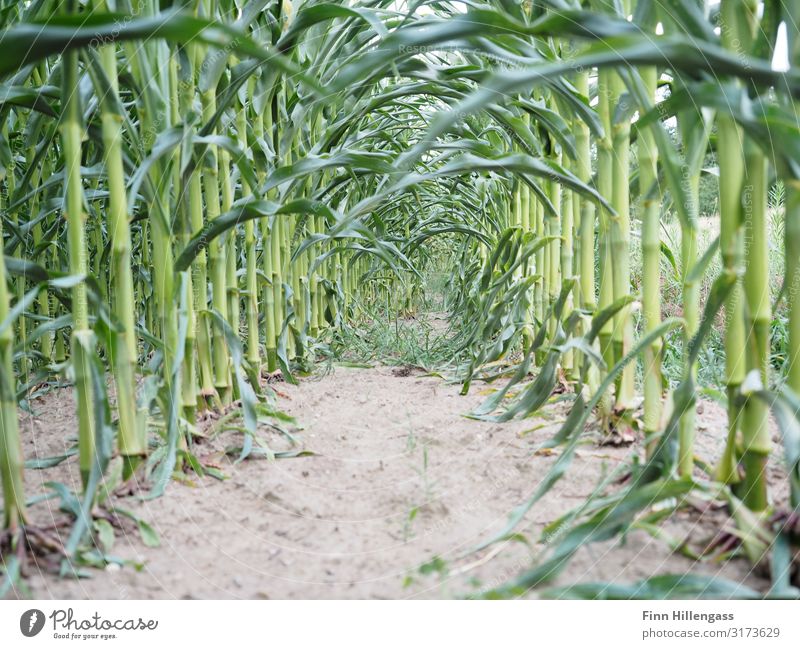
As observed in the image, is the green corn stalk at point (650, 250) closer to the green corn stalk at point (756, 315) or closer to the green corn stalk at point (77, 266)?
the green corn stalk at point (756, 315)

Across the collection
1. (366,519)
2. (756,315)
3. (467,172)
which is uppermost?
(467,172)

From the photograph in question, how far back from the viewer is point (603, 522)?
426 mm

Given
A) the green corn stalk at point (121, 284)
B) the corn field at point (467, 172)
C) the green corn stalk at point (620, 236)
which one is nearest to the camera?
the corn field at point (467, 172)

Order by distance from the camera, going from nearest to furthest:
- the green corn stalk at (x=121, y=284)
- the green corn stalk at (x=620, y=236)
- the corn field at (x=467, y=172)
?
the corn field at (x=467, y=172), the green corn stalk at (x=121, y=284), the green corn stalk at (x=620, y=236)

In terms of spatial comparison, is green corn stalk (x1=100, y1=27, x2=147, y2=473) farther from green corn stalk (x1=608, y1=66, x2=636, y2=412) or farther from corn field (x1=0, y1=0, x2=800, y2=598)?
green corn stalk (x1=608, y1=66, x2=636, y2=412)

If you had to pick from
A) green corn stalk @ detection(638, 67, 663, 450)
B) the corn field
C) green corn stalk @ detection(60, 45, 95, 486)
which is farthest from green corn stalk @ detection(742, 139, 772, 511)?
green corn stalk @ detection(60, 45, 95, 486)

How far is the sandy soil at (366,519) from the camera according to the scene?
0.45m

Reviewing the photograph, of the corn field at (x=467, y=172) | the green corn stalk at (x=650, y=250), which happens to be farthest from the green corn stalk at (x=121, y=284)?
the green corn stalk at (x=650, y=250)

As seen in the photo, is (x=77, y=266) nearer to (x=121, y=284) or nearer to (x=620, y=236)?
(x=121, y=284)

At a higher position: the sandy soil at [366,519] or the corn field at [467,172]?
the corn field at [467,172]

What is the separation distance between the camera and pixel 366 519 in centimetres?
63

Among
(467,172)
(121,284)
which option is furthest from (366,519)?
(467,172)
